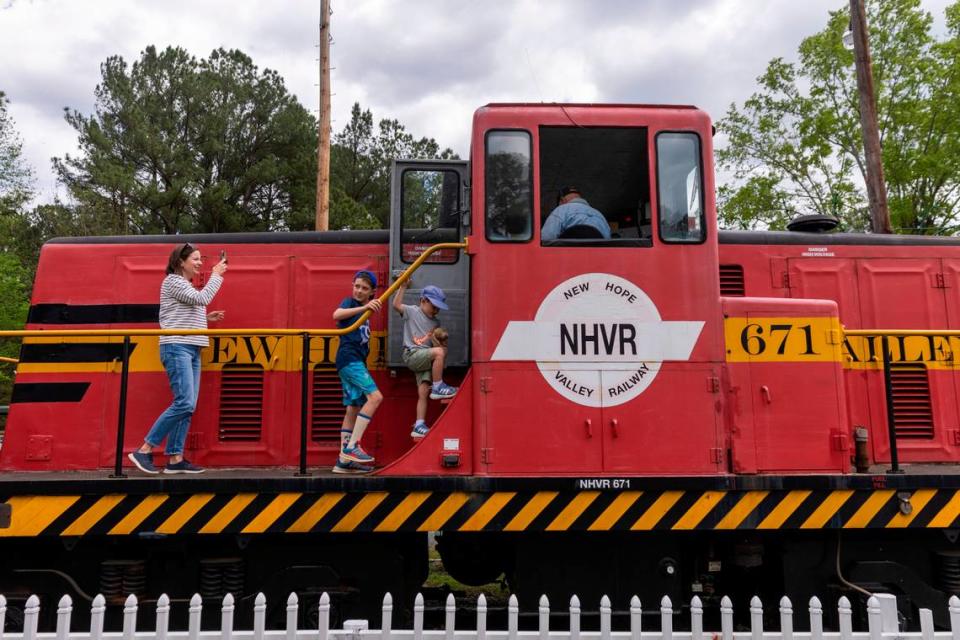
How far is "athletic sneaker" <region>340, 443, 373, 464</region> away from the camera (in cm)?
414

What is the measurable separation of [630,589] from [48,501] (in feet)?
11.8

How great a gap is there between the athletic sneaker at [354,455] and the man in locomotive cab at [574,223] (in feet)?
6.08

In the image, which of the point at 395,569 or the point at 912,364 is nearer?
the point at 395,569

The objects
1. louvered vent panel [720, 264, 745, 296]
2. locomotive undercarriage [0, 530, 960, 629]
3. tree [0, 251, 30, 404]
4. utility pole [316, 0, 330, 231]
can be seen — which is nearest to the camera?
locomotive undercarriage [0, 530, 960, 629]

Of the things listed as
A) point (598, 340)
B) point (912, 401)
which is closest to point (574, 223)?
point (598, 340)

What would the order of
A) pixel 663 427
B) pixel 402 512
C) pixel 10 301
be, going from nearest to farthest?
pixel 402 512 → pixel 663 427 → pixel 10 301

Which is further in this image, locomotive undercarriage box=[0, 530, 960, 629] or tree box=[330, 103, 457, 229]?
tree box=[330, 103, 457, 229]

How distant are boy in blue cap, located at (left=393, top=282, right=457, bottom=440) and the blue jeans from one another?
1.43 m

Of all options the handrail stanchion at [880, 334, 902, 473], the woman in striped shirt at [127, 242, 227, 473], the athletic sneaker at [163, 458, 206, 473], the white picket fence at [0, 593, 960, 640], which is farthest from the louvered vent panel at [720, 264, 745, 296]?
the athletic sneaker at [163, 458, 206, 473]

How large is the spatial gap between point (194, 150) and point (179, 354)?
22.1m

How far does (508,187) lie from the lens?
398cm

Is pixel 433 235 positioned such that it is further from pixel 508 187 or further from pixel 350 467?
pixel 350 467

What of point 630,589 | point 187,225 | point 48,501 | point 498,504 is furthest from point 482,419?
point 187,225

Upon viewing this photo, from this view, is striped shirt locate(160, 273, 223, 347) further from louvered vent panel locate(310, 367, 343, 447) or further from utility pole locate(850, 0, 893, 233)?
utility pole locate(850, 0, 893, 233)
